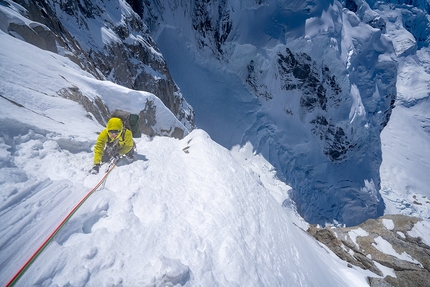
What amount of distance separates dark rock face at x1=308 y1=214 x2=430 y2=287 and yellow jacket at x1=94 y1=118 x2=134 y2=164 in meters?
8.04

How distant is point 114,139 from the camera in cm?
375

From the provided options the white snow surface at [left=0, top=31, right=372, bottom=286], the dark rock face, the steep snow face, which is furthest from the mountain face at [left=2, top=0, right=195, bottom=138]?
the dark rock face

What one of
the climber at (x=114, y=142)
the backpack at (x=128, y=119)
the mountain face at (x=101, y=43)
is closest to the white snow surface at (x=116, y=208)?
the climber at (x=114, y=142)

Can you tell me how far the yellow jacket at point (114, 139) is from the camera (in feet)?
11.2

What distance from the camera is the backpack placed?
4.93 metres

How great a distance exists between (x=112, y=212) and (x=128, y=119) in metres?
2.88

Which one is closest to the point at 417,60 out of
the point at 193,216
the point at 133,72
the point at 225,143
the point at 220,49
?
the point at 220,49

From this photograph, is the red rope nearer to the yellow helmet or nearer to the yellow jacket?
the yellow jacket

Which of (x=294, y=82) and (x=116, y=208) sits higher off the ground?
(x=294, y=82)

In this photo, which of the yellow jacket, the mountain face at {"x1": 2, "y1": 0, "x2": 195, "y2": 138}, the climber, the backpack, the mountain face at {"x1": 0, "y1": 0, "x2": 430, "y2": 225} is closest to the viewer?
the yellow jacket

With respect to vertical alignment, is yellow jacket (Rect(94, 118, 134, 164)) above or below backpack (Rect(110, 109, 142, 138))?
above

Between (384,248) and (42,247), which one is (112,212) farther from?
(384,248)

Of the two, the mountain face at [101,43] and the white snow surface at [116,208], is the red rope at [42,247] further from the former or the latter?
the mountain face at [101,43]

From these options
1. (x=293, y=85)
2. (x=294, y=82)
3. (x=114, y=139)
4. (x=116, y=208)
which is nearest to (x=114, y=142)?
(x=114, y=139)
